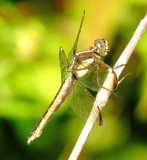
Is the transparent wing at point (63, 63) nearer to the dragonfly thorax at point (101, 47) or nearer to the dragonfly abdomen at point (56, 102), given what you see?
the dragonfly abdomen at point (56, 102)

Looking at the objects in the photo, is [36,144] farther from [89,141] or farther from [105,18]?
[105,18]

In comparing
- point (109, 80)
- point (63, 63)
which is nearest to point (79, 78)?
point (63, 63)

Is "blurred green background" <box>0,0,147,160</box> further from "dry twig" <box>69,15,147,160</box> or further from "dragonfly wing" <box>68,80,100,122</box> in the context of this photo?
"dry twig" <box>69,15,147,160</box>

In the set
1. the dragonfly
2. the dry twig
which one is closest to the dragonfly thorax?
the dragonfly

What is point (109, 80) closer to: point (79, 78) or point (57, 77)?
point (79, 78)

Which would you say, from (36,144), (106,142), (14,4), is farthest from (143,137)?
(14,4)

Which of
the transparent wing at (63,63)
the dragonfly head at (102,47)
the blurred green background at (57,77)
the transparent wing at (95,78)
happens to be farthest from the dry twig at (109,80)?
the blurred green background at (57,77)
